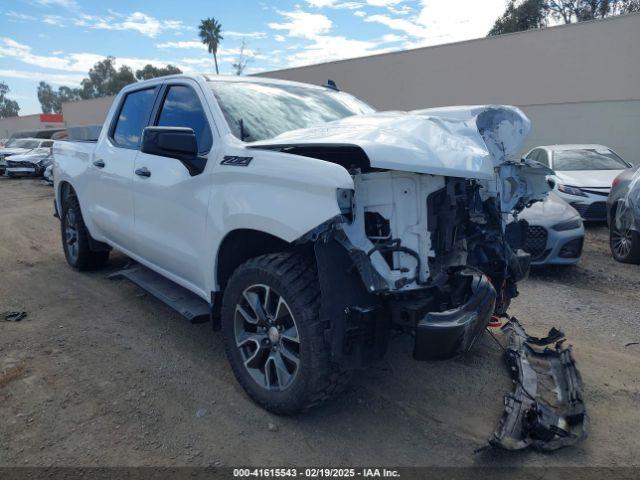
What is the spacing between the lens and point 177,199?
355 centimetres

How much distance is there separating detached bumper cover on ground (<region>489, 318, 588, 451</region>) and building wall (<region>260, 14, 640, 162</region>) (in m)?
17.1

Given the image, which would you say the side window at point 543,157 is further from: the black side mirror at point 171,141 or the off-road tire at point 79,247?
the black side mirror at point 171,141

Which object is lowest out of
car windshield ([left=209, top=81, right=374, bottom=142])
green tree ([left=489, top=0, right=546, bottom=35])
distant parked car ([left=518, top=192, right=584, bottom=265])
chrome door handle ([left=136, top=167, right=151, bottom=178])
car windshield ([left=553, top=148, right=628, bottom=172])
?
distant parked car ([left=518, top=192, right=584, bottom=265])

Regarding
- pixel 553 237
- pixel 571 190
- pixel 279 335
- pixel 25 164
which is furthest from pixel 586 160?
pixel 25 164

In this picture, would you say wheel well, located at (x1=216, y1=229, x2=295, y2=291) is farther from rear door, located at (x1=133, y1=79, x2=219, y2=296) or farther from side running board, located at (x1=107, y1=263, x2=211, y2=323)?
side running board, located at (x1=107, y1=263, x2=211, y2=323)

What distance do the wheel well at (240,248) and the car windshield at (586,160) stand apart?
826cm

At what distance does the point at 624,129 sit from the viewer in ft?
59.1

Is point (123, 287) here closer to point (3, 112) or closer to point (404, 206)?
point (404, 206)

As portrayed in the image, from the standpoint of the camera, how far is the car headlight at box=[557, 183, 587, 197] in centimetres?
862

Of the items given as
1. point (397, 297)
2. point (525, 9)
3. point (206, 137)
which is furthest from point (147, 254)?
point (525, 9)

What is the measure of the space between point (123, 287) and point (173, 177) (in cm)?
229

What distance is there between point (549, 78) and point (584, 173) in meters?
12.1

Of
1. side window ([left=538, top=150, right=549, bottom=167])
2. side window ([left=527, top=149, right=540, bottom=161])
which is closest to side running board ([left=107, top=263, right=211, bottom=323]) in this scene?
side window ([left=538, top=150, right=549, bottom=167])

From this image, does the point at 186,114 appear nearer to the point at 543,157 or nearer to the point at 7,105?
the point at 543,157
